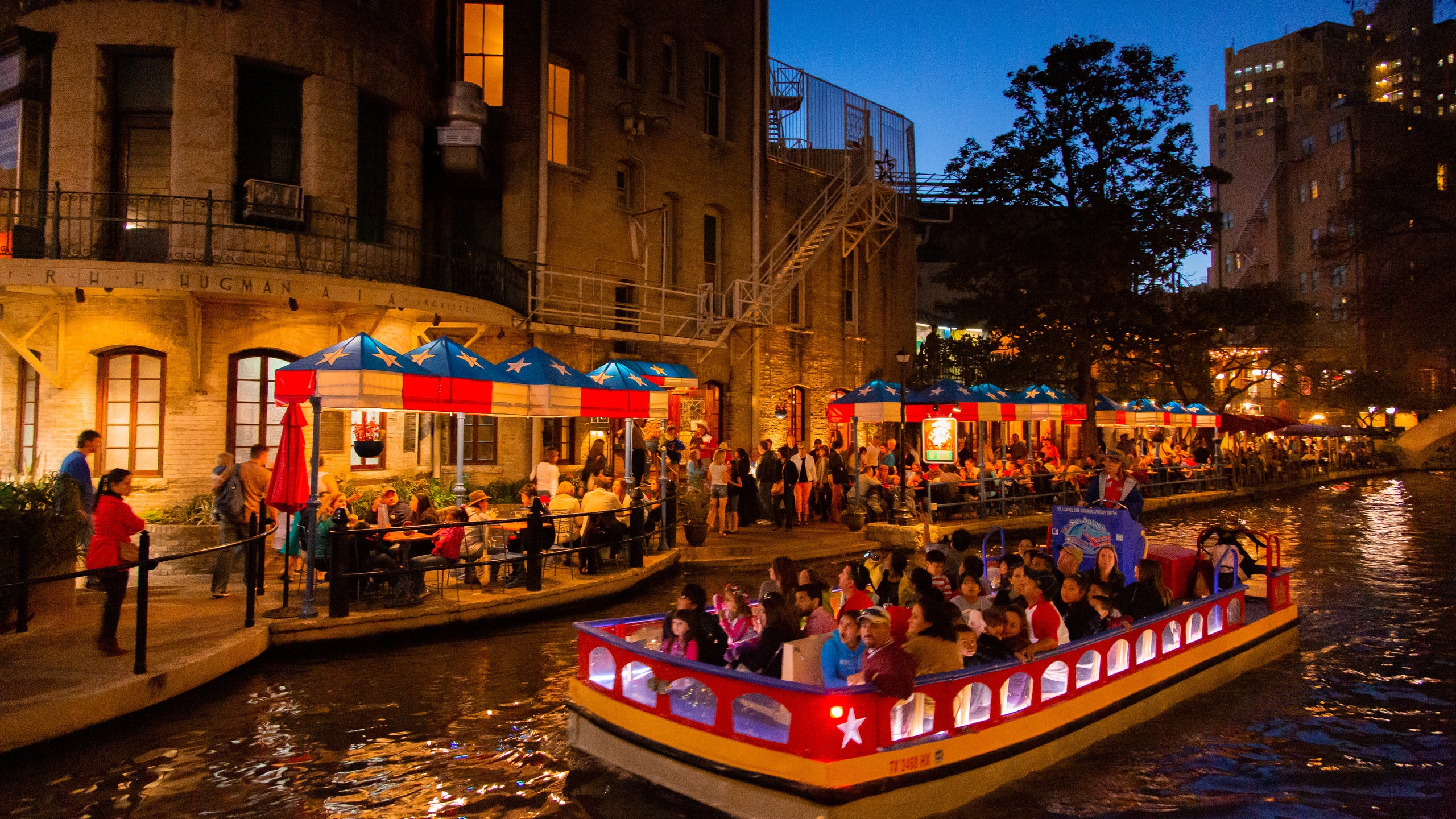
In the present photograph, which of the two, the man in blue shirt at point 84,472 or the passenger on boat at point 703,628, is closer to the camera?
the passenger on boat at point 703,628

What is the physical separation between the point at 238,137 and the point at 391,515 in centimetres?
752

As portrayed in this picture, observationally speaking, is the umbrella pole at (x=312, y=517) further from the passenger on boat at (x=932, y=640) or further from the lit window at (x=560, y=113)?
the lit window at (x=560, y=113)

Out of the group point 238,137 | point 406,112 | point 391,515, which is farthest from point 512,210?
point 391,515

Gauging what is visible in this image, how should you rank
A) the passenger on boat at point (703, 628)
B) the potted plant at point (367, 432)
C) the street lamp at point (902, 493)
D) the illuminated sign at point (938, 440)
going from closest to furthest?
the passenger on boat at point (703, 628)
the potted plant at point (367, 432)
the street lamp at point (902, 493)
the illuminated sign at point (938, 440)

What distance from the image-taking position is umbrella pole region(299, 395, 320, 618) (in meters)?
10.6

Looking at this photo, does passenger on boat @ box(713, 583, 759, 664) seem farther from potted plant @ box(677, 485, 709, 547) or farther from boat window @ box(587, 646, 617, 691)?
A: potted plant @ box(677, 485, 709, 547)

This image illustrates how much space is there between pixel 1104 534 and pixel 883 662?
21.6ft

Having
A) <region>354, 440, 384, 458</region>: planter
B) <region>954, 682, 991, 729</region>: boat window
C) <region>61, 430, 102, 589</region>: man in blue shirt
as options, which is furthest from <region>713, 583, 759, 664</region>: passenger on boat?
<region>354, 440, 384, 458</region>: planter

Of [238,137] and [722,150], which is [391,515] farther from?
[722,150]

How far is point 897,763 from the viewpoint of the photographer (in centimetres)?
619

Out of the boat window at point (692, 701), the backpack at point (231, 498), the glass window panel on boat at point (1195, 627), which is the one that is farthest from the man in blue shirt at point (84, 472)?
the glass window panel on boat at point (1195, 627)

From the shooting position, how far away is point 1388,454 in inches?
2003

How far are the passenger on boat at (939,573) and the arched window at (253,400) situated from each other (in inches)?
456

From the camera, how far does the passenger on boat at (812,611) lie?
739 cm
